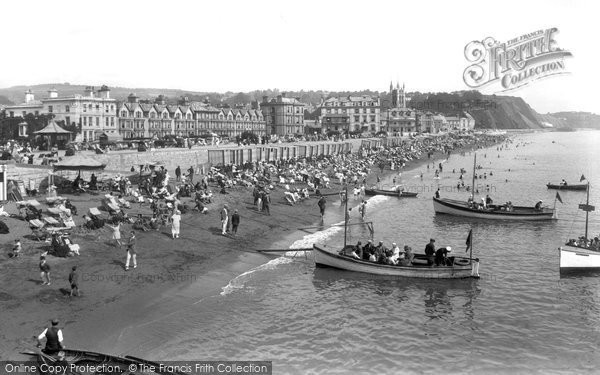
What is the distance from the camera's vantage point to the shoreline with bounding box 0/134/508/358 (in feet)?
58.3

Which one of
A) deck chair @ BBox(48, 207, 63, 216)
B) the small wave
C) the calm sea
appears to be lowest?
the calm sea

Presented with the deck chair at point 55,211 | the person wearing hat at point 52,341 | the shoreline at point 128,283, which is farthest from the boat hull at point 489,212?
the person wearing hat at point 52,341

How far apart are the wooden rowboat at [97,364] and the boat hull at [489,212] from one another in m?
36.7

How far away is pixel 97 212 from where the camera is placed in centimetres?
2920

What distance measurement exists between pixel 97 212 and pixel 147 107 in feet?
224

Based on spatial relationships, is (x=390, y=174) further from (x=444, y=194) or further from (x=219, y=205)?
(x=219, y=205)

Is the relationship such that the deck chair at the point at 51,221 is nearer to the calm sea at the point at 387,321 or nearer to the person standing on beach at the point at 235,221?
the calm sea at the point at 387,321

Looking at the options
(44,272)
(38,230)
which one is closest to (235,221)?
(38,230)

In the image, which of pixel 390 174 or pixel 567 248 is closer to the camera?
pixel 567 248

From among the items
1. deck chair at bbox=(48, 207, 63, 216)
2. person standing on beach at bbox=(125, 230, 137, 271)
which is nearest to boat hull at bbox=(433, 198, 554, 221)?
person standing on beach at bbox=(125, 230, 137, 271)

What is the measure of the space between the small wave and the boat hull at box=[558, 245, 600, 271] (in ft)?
46.9

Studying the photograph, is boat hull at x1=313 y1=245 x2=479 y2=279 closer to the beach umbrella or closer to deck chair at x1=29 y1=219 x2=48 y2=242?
deck chair at x1=29 y1=219 x2=48 y2=242

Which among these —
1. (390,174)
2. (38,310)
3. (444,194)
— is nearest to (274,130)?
(390,174)

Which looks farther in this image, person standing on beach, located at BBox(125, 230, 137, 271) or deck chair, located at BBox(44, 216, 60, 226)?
deck chair, located at BBox(44, 216, 60, 226)
